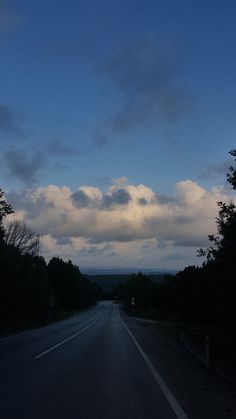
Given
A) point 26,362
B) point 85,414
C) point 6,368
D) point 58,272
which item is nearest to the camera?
point 85,414

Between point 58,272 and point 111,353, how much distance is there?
395 feet

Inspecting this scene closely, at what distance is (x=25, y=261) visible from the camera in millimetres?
74062

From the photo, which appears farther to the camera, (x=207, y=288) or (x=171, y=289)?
(x=171, y=289)

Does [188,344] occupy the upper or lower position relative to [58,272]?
lower

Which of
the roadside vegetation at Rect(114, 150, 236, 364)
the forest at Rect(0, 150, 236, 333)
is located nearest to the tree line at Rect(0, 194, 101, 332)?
A: the forest at Rect(0, 150, 236, 333)

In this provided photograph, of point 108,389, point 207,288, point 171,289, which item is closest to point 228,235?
point 108,389

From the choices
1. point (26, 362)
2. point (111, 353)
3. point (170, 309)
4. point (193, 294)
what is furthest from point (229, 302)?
point (170, 309)

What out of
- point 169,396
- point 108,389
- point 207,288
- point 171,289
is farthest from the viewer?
point 171,289

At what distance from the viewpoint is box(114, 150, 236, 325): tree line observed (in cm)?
1784

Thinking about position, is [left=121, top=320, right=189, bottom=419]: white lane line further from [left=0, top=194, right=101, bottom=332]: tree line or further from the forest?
[left=0, top=194, right=101, bottom=332]: tree line

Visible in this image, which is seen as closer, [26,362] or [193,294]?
[26,362]

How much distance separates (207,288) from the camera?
55250 mm

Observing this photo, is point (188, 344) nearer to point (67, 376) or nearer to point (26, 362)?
point (26, 362)

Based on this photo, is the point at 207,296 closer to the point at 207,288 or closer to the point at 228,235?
the point at 207,288
